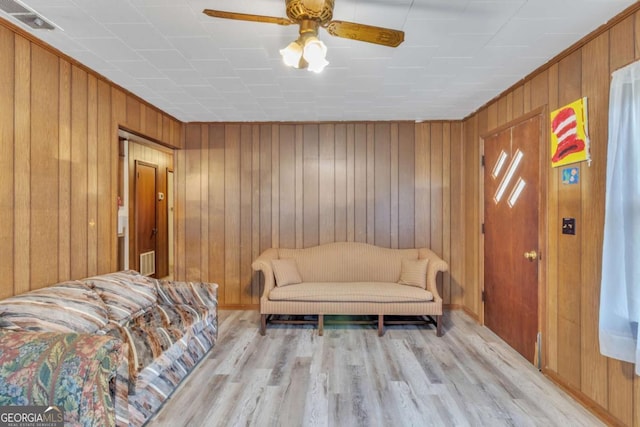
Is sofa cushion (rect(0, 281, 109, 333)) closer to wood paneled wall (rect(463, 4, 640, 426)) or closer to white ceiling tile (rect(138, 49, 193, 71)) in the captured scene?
white ceiling tile (rect(138, 49, 193, 71))

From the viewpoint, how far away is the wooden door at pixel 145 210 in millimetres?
5152

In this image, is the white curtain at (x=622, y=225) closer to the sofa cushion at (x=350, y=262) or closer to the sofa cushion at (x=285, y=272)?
the sofa cushion at (x=350, y=262)

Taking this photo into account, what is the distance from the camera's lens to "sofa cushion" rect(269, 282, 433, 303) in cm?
348

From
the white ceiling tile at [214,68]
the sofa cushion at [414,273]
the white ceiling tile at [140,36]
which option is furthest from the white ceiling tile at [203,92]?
the sofa cushion at [414,273]

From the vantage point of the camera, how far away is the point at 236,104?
3664 mm

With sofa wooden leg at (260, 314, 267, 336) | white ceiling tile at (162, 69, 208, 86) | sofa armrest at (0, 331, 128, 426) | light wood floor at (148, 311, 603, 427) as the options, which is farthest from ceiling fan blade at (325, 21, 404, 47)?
sofa wooden leg at (260, 314, 267, 336)

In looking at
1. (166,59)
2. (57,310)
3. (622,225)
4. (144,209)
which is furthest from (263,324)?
(144,209)

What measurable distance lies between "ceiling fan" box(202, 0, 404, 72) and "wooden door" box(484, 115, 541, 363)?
1.96m

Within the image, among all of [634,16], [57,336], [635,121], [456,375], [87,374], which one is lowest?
[456,375]

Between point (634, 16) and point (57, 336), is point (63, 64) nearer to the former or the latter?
point (57, 336)

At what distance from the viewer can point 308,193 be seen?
4383 mm

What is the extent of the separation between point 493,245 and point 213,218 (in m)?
3.51

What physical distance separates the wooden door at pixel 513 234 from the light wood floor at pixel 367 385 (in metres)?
0.28

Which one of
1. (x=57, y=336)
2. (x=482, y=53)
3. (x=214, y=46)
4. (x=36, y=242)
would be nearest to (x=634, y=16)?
(x=482, y=53)
